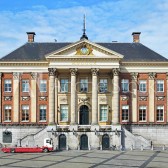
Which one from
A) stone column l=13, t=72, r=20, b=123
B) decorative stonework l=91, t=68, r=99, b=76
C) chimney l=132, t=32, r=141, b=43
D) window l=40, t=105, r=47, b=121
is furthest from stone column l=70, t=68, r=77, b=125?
chimney l=132, t=32, r=141, b=43

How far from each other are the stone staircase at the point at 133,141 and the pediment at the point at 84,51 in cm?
1056

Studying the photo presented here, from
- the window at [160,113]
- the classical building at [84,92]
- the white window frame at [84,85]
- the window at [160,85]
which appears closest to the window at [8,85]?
the classical building at [84,92]

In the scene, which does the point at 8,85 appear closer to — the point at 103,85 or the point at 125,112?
the point at 103,85

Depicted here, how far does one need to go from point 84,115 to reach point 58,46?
1178cm

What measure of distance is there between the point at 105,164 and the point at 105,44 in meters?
29.8

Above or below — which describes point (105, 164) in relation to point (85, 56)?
below

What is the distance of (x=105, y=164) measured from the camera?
36688mm

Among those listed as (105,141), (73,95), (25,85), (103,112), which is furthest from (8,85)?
(105,141)

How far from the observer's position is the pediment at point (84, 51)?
2212 inches

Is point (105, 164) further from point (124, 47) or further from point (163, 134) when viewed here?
point (124, 47)

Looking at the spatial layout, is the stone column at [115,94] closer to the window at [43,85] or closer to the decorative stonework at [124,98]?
the decorative stonework at [124,98]

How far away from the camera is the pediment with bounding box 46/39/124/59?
56.2 meters

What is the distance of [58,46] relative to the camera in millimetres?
63406

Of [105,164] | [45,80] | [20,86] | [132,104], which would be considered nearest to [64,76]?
[45,80]
